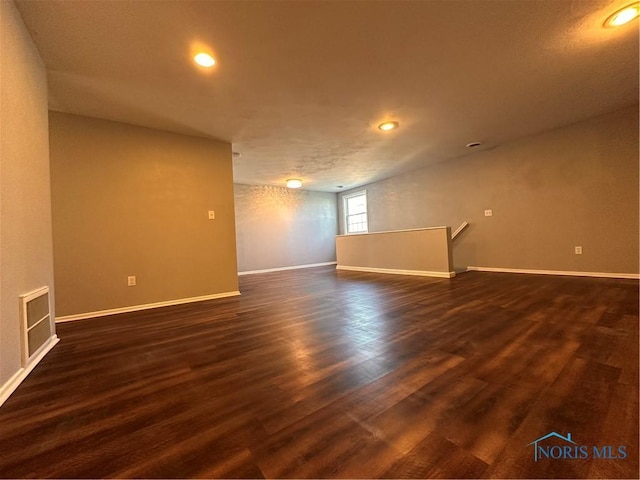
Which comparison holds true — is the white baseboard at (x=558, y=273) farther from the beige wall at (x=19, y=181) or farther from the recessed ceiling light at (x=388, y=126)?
the beige wall at (x=19, y=181)

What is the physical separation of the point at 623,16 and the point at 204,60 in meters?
3.39

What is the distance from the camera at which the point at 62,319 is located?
283cm

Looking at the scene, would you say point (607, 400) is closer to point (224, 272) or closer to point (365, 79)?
point (365, 79)

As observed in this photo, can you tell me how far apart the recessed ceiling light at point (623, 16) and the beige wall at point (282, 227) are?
636 centimetres

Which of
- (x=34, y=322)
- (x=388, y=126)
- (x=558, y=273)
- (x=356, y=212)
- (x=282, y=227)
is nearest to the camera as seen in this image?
(x=34, y=322)

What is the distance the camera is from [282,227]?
738cm

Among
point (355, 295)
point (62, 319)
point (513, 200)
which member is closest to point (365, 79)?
point (355, 295)

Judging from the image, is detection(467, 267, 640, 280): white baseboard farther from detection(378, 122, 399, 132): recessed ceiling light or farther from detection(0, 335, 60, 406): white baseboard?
detection(0, 335, 60, 406): white baseboard

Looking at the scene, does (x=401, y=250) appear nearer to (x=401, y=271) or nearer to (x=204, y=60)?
(x=401, y=271)

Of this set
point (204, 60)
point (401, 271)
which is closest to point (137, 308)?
point (204, 60)

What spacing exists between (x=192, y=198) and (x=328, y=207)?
518 cm

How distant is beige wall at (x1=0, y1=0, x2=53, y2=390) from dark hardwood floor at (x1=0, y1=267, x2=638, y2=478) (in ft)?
1.68

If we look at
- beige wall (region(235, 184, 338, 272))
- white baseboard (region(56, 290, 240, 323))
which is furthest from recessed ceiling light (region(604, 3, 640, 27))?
beige wall (region(235, 184, 338, 272))

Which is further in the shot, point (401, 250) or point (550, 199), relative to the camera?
point (401, 250)
